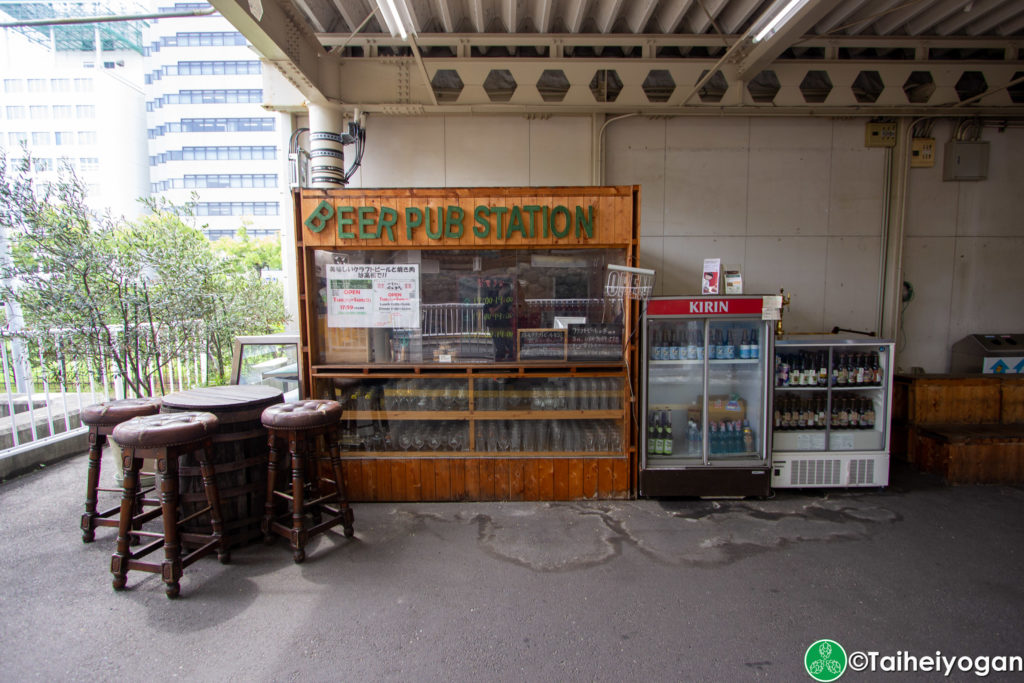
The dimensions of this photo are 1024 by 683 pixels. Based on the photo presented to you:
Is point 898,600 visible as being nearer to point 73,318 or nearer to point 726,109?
point 726,109

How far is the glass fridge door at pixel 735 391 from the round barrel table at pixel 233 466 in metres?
3.56

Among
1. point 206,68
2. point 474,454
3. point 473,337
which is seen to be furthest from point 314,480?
point 206,68

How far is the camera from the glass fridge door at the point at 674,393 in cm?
402

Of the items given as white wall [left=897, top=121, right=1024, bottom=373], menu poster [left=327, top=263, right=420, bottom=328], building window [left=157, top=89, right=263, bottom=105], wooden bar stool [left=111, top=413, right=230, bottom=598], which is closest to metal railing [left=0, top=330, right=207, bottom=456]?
menu poster [left=327, top=263, right=420, bottom=328]

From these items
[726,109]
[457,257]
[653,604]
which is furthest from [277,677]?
[726,109]

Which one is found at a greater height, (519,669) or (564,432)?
(564,432)

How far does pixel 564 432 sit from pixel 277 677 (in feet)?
8.65

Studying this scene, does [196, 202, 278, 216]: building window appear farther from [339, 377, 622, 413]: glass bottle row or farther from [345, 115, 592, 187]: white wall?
[339, 377, 622, 413]: glass bottle row

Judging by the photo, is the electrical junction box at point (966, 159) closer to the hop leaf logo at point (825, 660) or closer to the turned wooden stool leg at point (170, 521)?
the hop leaf logo at point (825, 660)

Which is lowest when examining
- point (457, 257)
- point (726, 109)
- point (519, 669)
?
point (519, 669)

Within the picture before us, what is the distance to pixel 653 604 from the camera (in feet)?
8.63

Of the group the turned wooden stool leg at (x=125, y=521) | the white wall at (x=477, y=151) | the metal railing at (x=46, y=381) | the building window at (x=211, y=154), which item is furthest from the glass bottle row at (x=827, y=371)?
the building window at (x=211, y=154)

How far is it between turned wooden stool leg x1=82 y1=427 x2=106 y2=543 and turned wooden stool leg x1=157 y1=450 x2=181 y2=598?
3.31 feet

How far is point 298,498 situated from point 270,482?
302 mm
